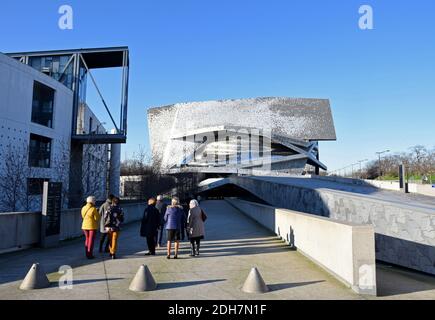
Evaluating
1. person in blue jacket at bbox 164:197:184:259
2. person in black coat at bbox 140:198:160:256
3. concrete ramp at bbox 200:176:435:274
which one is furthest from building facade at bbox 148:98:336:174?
person in blue jacket at bbox 164:197:184:259

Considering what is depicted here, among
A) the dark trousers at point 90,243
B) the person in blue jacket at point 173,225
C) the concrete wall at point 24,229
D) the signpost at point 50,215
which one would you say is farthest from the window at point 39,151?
the person in blue jacket at point 173,225

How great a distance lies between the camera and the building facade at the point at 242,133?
74.6m

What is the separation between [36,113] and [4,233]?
2455cm

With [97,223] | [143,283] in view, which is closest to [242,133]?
[97,223]

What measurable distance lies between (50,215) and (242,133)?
66564 millimetres

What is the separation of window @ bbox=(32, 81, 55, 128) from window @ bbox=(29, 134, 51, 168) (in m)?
1.56

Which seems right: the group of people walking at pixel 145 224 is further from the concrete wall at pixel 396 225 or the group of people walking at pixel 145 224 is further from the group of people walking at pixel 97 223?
the concrete wall at pixel 396 225

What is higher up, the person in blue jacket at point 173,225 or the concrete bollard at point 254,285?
the person in blue jacket at point 173,225

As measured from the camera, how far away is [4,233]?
348 inches

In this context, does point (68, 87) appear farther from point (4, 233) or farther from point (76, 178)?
point (4, 233)

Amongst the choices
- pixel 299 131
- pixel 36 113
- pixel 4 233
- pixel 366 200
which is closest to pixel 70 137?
pixel 36 113

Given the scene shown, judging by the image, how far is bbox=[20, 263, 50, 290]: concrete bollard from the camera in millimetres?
5719

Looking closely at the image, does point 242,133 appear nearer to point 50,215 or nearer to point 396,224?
point 396,224

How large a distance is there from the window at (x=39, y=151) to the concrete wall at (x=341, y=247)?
2533cm
